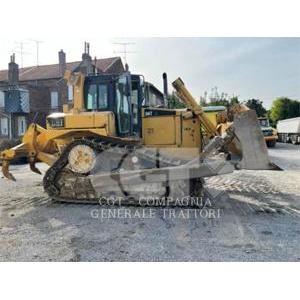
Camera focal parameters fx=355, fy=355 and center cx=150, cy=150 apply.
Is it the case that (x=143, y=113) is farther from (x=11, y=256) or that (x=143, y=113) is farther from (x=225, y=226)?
(x=11, y=256)

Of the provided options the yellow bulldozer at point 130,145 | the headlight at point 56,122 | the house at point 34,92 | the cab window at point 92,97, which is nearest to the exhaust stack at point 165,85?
the yellow bulldozer at point 130,145

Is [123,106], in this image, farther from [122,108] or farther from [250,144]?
[250,144]

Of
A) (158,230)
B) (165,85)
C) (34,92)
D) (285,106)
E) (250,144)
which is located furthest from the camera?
(285,106)

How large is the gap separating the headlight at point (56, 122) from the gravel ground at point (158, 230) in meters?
1.30

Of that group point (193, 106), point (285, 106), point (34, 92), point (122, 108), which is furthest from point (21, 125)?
point (285, 106)

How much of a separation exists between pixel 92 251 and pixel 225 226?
1742 mm

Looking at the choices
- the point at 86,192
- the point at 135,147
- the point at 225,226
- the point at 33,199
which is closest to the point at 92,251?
the point at 225,226

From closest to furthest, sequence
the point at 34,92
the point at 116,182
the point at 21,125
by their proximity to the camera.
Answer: the point at 116,182 < the point at 21,125 < the point at 34,92

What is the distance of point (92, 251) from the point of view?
3688 mm

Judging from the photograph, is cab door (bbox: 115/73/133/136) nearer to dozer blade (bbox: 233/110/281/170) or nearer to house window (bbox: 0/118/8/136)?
dozer blade (bbox: 233/110/281/170)

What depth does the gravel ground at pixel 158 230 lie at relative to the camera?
3.57 m

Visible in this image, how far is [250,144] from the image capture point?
5.32 m

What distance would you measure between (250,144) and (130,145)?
6.27 feet

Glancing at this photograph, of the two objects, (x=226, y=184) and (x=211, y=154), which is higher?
(x=211, y=154)
